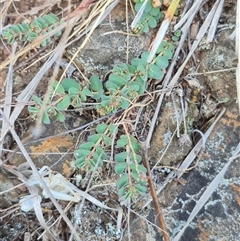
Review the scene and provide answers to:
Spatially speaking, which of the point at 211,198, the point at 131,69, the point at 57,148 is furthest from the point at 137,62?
the point at 211,198

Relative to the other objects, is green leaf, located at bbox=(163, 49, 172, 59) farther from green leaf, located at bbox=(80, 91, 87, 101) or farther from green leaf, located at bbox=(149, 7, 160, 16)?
green leaf, located at bbox=(80, 91, 87, 101)

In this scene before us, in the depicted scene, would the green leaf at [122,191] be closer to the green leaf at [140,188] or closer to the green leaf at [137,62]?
the green leaf at [140,188]

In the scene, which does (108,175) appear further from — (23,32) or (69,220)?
(23,32)

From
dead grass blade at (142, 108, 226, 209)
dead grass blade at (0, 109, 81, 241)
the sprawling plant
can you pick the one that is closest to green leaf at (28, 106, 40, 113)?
the sprawling plant

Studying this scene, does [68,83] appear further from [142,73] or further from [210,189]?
[210,189]

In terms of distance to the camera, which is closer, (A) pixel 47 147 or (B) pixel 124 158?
(B) pixel 124 158

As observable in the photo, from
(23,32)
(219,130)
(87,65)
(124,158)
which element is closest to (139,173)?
(124,158)

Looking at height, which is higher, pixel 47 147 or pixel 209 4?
pixel 209 4

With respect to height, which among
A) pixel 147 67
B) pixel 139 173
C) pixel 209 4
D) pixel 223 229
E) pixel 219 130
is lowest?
pixel 223 229

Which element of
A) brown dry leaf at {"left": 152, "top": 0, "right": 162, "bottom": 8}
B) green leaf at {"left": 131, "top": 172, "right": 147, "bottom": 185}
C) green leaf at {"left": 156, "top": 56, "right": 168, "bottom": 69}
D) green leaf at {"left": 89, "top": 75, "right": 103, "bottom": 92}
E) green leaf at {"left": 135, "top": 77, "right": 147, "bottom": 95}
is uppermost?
brown dry leaf at {"left": 152, "top": 0, "right": 162, "bottom": 8}
